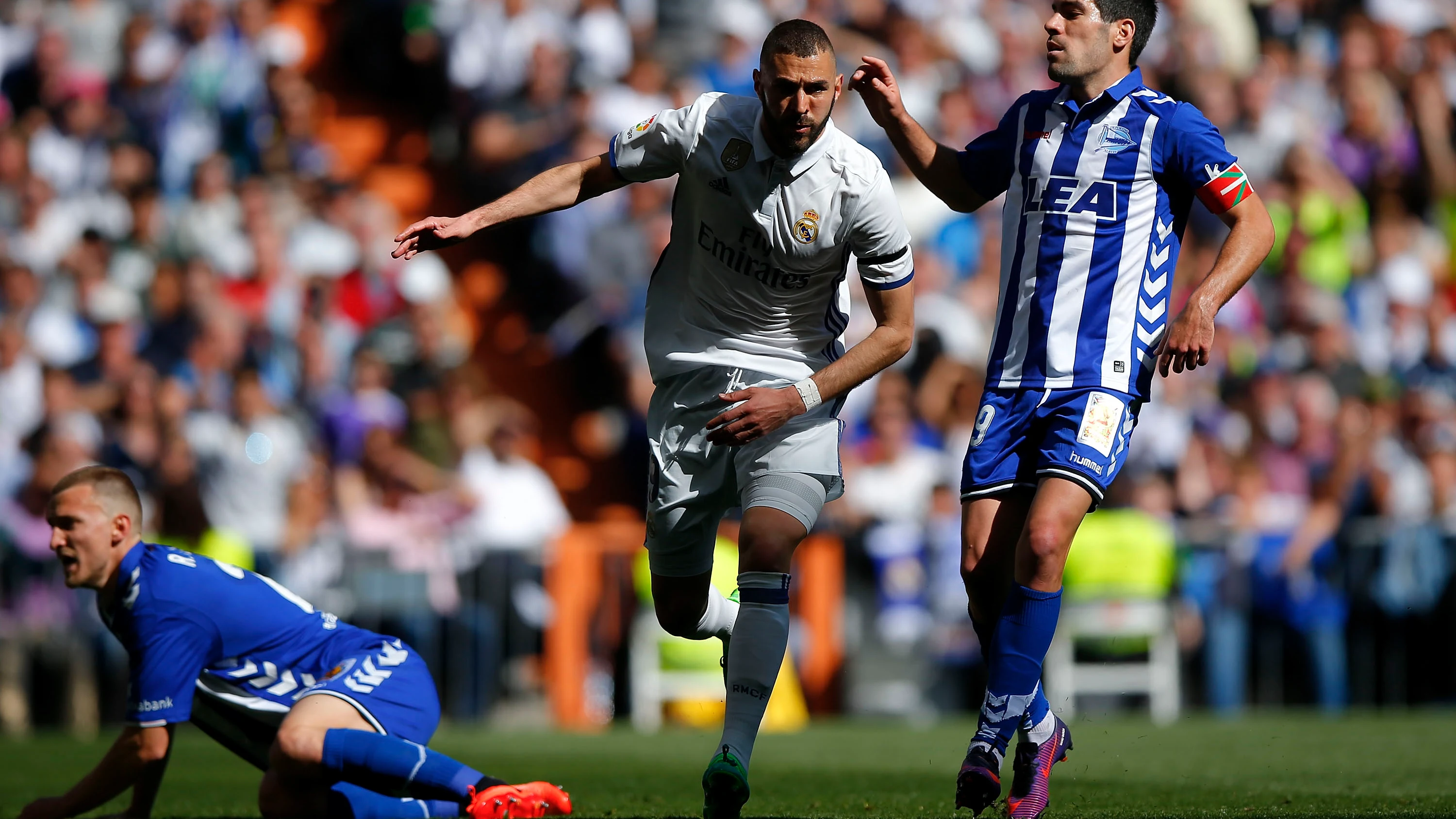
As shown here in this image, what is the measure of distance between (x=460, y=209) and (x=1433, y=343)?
8.79m

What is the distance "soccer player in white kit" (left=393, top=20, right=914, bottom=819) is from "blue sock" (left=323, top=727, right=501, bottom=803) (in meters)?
0.90

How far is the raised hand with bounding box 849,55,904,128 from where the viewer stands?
645cm

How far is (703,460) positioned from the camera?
6.63 m

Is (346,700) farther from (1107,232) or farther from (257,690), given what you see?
(1107,232)

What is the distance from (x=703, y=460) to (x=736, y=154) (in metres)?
1.19

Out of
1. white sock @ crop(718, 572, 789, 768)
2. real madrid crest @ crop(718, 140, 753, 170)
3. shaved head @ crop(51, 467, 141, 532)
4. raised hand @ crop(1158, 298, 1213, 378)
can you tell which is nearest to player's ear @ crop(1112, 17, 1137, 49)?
raised hand @ crop(1158, 298, 1213, 378)

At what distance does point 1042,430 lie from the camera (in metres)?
6.00

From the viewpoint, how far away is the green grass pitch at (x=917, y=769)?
22.1ft

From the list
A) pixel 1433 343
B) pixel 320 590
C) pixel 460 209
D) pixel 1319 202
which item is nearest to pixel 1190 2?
pixel 1319 202

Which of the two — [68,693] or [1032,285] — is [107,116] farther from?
[1032,285]

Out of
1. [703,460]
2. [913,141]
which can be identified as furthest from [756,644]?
[913,141]

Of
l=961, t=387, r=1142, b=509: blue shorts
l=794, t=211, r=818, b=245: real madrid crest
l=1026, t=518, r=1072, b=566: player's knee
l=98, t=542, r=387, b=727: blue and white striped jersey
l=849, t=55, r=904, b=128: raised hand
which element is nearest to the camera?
l=1026, t=518, r=1072, b=566: player's knee

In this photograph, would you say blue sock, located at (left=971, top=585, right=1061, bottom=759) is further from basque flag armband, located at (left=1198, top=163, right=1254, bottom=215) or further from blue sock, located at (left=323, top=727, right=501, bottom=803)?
blue sock, located at (left=323, top=727, right=501, bottom=803)

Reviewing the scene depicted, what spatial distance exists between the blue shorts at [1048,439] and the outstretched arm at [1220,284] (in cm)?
25
